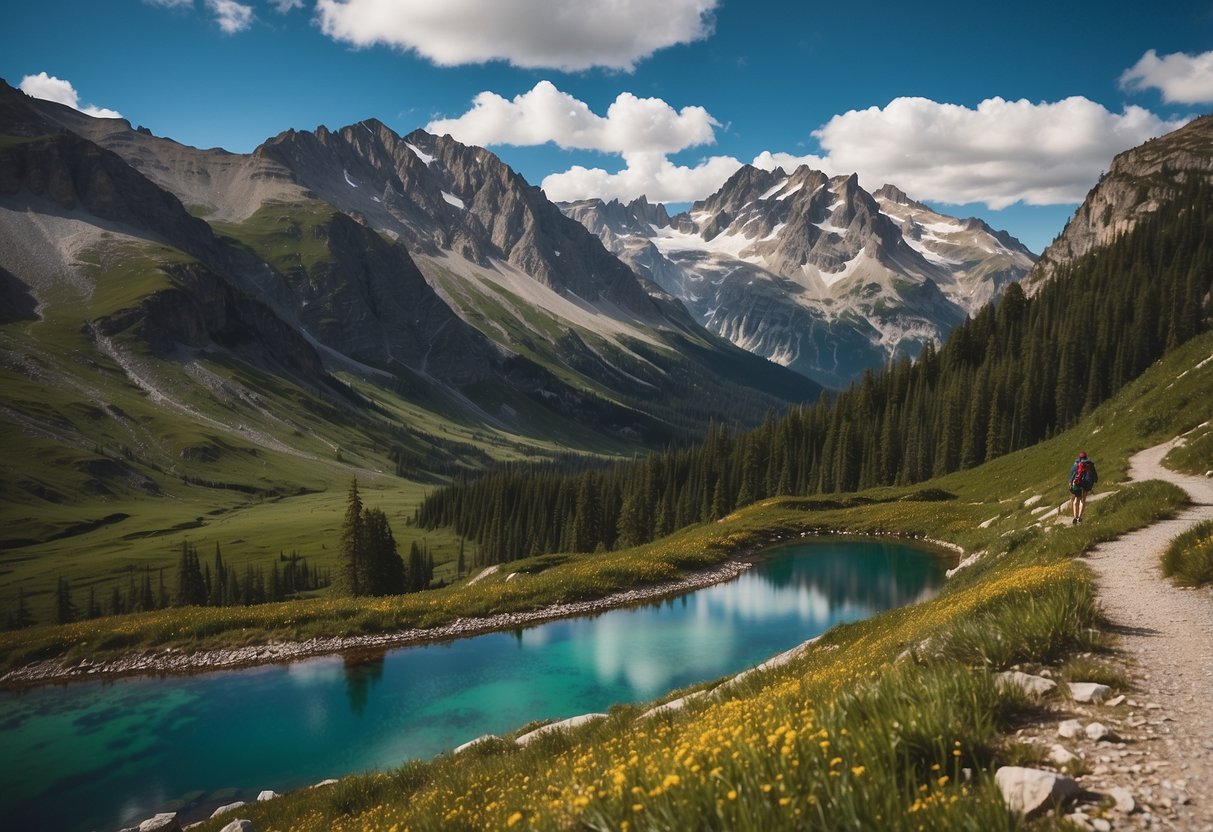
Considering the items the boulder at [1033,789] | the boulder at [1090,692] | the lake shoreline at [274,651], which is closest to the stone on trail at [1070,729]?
the boulder at [1090,692]

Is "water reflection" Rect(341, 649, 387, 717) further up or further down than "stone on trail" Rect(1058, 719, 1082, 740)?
further down

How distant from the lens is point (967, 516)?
205 feet

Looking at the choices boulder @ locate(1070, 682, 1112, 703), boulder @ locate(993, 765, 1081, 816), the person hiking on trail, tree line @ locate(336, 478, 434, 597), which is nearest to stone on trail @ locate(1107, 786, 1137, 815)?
boulder @ locate(993, 765, 1081, 816)

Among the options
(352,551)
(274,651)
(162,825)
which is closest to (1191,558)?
(162,825)

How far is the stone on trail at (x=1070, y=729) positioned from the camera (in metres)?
6.38

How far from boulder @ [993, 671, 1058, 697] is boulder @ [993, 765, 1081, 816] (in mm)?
1984

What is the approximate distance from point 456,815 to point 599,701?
78.7 ft

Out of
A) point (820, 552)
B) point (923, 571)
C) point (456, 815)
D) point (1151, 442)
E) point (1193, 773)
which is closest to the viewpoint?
point (1193, 773)

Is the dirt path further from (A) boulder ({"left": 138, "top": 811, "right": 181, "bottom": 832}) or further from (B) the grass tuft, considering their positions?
(A) boulder ({"left": 138, "top": 811, "right": 181, "bottom": 832})

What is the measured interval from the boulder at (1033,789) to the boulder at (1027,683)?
198 centimetres

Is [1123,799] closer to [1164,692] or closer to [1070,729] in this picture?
[1070,729]

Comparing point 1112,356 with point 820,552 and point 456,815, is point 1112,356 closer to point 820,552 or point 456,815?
point 820,552

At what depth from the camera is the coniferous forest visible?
92875mm

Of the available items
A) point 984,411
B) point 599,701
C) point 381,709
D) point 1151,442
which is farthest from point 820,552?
point 984,411
